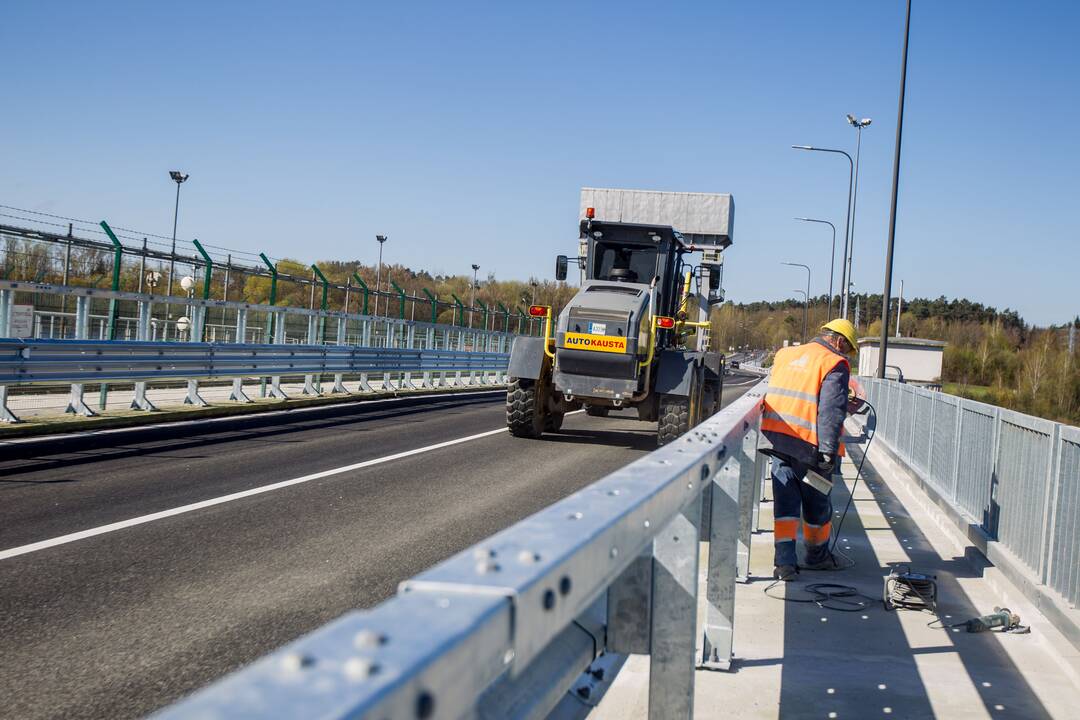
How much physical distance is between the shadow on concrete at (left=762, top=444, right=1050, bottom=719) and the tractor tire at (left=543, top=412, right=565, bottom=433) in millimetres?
8643

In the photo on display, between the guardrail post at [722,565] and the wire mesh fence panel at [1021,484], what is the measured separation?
2618 millimetres

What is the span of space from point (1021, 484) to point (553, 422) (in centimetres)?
946

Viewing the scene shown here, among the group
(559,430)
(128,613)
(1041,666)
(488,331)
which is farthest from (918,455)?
(488,331)

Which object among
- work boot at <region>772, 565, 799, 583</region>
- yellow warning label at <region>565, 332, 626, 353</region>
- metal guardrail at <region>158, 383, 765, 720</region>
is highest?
yellow warning label at <region>565, 332, 626, 353</region>

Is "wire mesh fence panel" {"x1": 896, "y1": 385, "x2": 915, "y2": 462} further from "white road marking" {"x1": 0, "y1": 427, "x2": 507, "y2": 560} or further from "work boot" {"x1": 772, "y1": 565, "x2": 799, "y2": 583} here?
"work boot" {"x1": 772, "y1": 565, "x2": 799, "y2": 583}

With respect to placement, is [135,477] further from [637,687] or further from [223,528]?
[637,687]

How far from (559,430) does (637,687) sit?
11999 millimetres

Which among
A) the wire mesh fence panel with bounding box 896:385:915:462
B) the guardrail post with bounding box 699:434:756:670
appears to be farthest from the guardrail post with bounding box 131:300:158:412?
the guardrail post with bounding box 699:434:756:670

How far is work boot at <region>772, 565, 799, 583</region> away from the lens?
6.50m

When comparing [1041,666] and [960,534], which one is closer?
[1041,666]

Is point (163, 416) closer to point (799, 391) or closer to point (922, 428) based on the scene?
point (799, 391)

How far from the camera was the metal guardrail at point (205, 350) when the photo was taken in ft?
39.2

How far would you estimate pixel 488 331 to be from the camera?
103ft

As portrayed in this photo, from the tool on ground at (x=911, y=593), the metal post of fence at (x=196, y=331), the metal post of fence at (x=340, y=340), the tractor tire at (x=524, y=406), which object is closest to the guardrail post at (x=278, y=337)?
the metal post of fence at (x=196, y=331)
